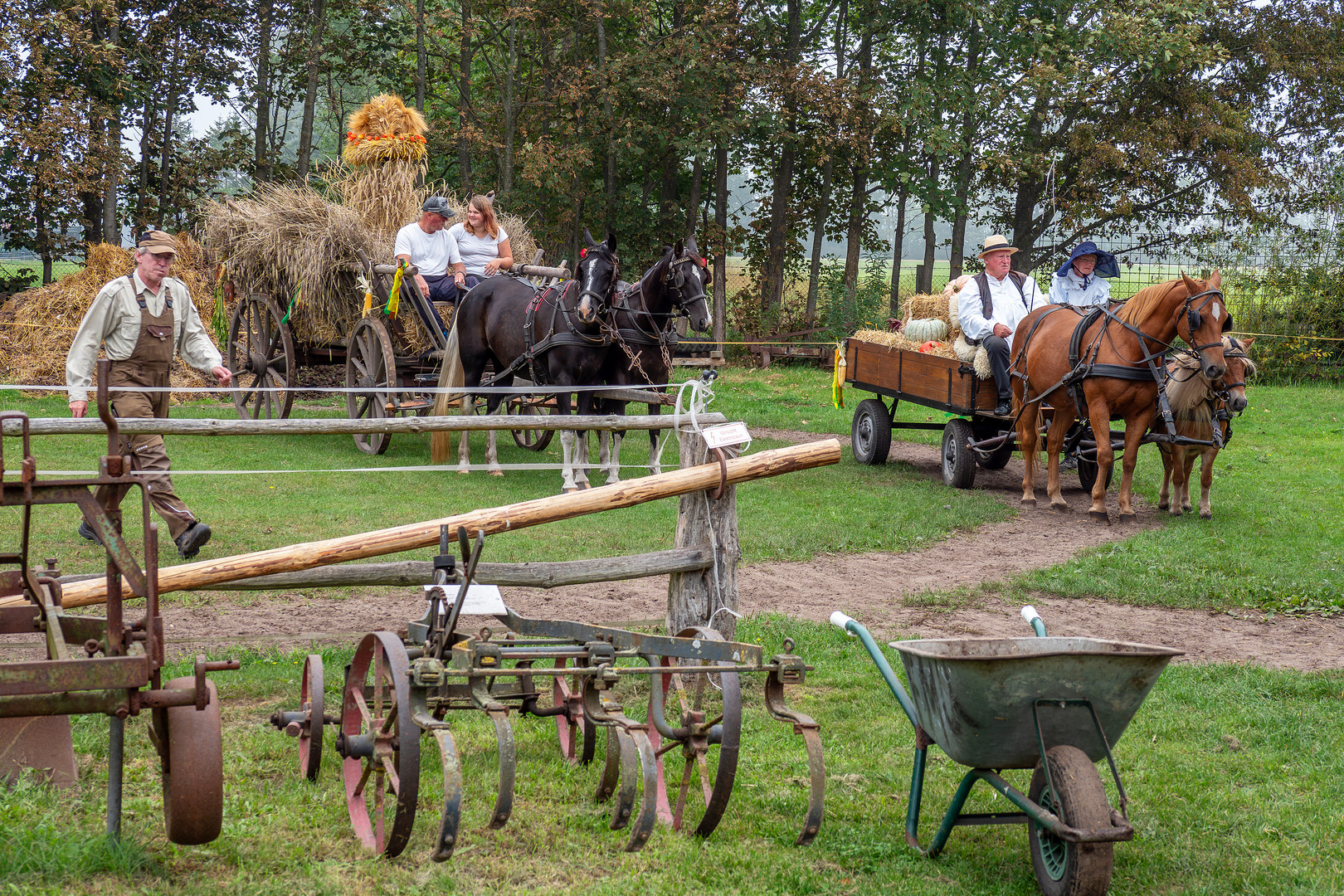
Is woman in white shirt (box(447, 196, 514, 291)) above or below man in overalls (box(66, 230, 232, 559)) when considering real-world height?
above

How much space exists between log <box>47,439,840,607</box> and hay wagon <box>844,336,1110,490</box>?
21.0ft

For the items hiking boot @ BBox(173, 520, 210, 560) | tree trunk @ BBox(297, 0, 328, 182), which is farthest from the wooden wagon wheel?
tree trunk @ BBox(297, 0, 328, 182)

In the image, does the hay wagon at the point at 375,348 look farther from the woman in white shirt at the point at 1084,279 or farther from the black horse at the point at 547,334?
the woman in white shirt at the point at 1084,279

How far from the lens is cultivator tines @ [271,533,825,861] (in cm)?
346

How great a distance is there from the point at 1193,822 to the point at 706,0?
22.1 m

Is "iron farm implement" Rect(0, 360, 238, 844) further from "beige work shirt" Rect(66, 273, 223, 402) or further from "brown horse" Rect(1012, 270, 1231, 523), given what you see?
"brown horse" Rect(1012, 270, 1231, 523)

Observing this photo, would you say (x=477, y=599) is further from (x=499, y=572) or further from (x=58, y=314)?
(x=58, y=314)

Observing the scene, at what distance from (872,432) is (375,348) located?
564 cm

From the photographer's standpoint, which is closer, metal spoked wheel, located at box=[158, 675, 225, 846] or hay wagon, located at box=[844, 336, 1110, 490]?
metal spoked wheel, located at box=[158, 675, 225, 846]

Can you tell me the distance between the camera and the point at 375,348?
12.6 metres

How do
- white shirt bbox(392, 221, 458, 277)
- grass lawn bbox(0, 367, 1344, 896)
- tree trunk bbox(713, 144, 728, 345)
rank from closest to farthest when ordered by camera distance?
1. grass lawn bbox(0, 367, 1344, 896)
2. white shirt bbox(392, 221, 458, 277)
3. tree trunk bbox(713, 144, 728, 345)

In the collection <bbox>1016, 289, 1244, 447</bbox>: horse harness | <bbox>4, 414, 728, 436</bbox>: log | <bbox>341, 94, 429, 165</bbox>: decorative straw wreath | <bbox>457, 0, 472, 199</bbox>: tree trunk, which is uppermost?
<bbox>457, 0, 472, 199</bbox>: tree trunk

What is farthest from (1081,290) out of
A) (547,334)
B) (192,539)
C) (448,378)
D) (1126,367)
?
(192,539)

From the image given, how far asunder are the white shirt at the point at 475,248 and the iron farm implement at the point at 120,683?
945 cm
